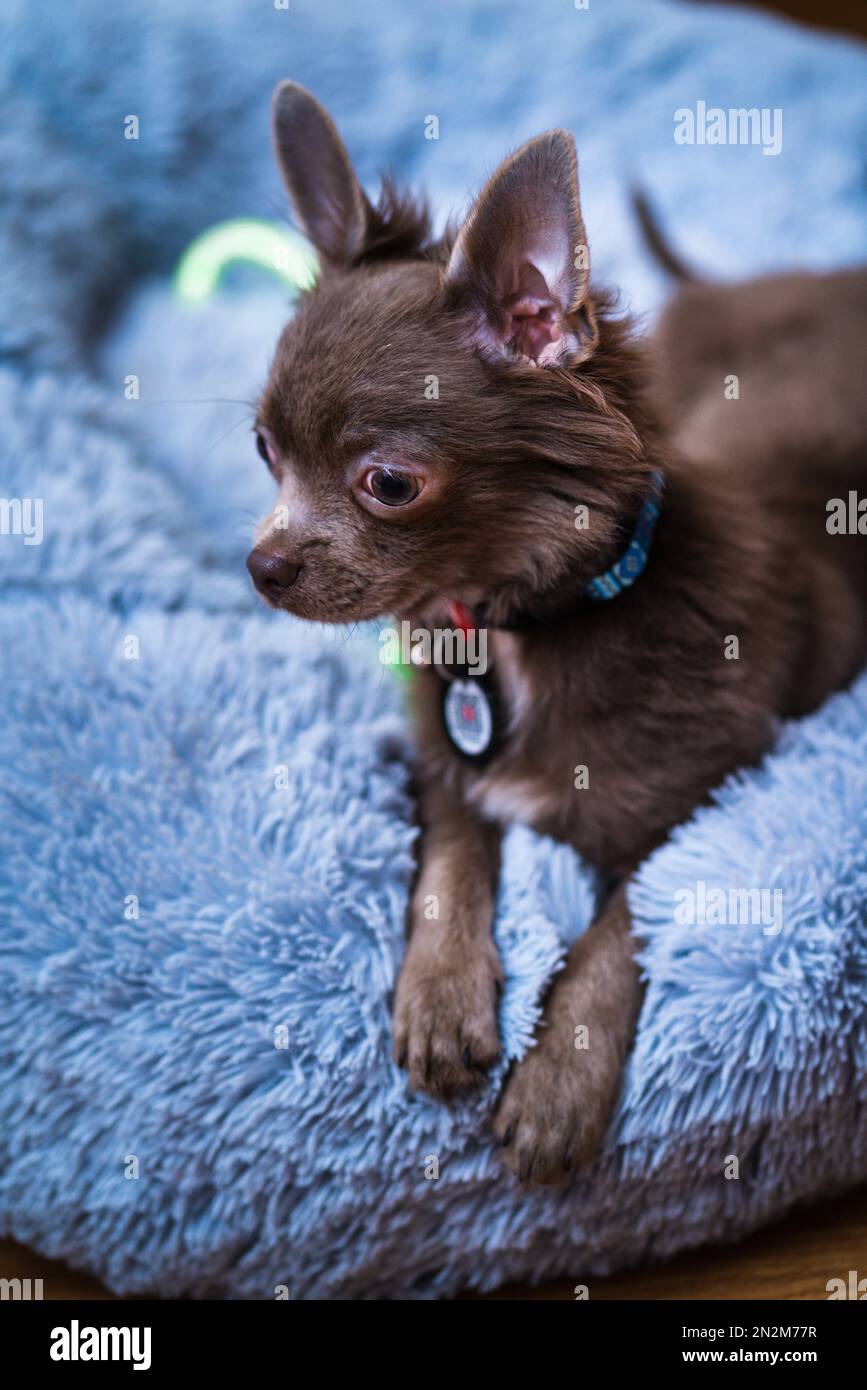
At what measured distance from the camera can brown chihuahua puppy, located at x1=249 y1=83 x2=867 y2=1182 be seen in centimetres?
156

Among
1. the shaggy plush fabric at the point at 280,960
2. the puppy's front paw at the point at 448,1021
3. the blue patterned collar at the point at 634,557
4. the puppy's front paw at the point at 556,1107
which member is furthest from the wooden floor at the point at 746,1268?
the blue patterned collar at the point at 634,557

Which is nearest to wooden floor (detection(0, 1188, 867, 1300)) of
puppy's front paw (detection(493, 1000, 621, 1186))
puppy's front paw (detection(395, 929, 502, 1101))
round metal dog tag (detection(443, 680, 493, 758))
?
puppy's front paw (detection(493, 1000, 621, 1186))

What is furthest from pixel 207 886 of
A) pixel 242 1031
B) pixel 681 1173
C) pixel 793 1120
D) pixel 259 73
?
pixel 259 73

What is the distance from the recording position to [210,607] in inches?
97.0

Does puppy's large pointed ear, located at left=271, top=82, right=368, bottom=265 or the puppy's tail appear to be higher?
the puppy's tail

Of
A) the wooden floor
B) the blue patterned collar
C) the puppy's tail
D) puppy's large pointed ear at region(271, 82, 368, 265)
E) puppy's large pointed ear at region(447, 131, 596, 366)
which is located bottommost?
the wooden floor

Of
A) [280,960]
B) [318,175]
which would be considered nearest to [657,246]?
[318,175]

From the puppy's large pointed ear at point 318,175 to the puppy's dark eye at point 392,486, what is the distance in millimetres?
495

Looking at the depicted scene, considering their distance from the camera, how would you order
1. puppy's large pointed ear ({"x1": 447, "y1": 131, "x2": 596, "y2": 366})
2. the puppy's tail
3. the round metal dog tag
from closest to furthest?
puppy's large pointed ear ({"x1": 447, "y1": 131, "x2": 596, "y2": 366}) < the round metal dog tag < the puppy's tail

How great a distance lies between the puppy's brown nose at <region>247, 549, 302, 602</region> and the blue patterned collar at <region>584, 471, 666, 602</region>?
1.45 feet

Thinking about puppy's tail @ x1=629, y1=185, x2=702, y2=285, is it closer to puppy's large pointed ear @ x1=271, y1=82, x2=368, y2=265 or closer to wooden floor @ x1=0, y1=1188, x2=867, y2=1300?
puppy's large pointed ear @ x1=271, y1=82, x2=368, y2=265

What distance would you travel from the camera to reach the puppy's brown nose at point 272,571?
1603 mm
